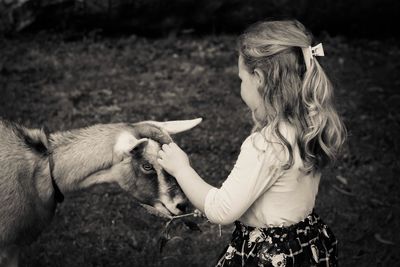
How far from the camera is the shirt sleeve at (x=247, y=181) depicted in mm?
3002

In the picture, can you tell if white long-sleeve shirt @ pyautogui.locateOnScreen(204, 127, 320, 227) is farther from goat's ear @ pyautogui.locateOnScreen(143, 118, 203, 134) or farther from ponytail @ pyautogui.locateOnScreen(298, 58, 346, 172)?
goat's ear @ pyautogui.locateOnScreen(143, 118, 203, 134)

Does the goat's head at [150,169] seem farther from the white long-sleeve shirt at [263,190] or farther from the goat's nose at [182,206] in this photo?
the white long-sleeve shirt at [263,190]

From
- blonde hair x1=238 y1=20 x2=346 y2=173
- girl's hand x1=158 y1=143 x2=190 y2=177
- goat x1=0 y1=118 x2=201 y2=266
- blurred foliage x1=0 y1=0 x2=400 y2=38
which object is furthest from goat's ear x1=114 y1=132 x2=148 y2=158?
blurred foliage x1=0 y1=0 x2=400 y2=38

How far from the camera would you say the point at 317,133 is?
3084 millimetres

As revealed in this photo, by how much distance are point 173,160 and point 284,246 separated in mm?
681

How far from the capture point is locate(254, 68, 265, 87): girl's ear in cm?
305

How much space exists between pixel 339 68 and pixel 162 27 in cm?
225

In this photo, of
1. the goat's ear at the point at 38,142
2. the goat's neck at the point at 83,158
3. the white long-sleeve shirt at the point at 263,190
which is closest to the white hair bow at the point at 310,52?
the white long-sleeve shirt at the point at 263,190

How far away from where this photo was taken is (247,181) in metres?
3.00

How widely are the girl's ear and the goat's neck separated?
43.8 inches

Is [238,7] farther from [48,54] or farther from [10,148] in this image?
[10,148]

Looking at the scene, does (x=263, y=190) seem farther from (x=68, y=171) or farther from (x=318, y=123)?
(x=68, y=171)

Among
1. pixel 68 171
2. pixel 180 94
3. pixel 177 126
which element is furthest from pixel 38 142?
pixel 180 94

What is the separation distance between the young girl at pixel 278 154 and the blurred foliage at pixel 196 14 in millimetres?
5068
